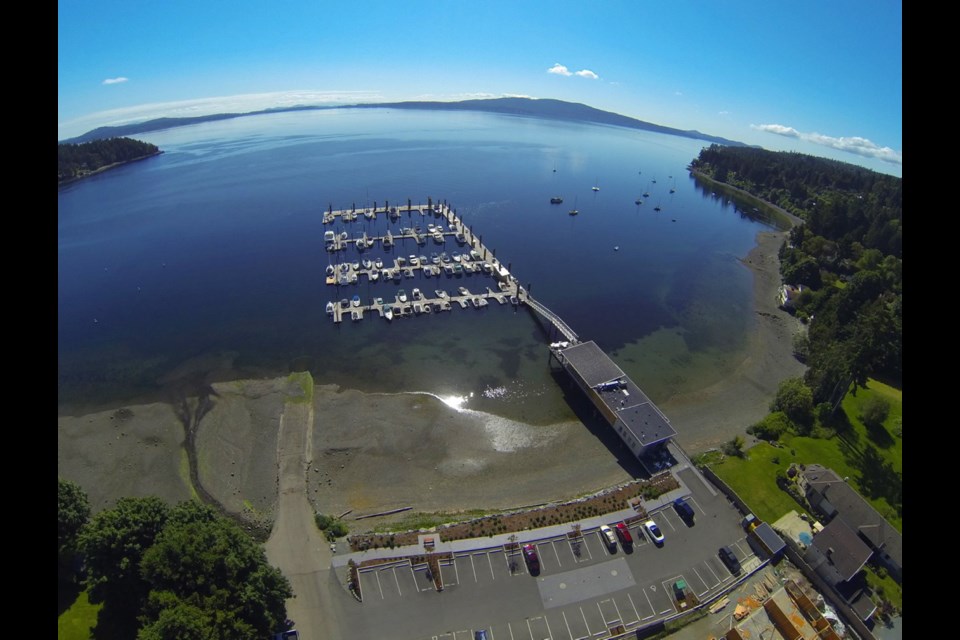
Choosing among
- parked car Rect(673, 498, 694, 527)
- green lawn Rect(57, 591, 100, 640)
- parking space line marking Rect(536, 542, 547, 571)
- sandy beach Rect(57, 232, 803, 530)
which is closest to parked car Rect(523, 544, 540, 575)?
parking space line marking Rect(536, 542, 547, 571)

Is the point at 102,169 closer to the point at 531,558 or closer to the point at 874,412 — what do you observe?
the point at 531,558

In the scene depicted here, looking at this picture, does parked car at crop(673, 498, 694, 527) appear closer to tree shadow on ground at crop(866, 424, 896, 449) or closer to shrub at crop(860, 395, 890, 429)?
tree shadow on ground at crop(866, 424, 896, 449)

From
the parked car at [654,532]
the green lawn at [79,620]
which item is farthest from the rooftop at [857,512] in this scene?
the green lawn at [79,620]

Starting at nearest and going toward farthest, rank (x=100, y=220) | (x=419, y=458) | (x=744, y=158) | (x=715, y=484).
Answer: (x=715, y=484)
(x=419, y=458)
(x=100, y=220)
(x=744, y=158)

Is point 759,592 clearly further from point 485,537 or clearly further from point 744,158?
point 744,158

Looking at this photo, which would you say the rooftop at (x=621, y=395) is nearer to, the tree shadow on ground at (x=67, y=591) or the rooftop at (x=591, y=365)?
the rooftop at (x=591, y=365)

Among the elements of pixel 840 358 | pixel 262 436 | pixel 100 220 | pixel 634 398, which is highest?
pixel 100 220

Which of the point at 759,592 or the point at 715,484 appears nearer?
the point at 759,592
